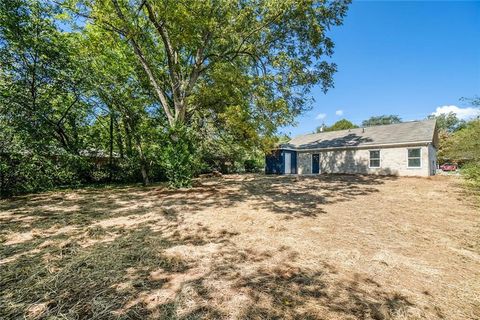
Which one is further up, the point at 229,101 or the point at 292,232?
the point at 229,101

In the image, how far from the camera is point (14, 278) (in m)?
2.94

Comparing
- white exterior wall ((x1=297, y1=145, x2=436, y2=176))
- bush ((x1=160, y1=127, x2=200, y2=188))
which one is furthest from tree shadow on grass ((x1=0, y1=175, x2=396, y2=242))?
white exterior wall ((x1=297, y1=145, x2=436, y2=176))

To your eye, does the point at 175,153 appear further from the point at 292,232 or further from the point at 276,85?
the point at 292,232

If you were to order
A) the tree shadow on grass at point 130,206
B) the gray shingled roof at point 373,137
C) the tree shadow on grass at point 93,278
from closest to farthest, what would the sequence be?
the tree shadow on grass at point 93,278
the tree shadow on grass at point 130,206
the gray shingled roof at point 373,137

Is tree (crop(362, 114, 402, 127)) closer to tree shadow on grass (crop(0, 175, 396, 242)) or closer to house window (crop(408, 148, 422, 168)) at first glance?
house window (crop(408, 148, 422, 168))

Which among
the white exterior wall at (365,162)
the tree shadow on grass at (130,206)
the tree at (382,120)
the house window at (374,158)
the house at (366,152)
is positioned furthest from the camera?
the tree at (382,120)

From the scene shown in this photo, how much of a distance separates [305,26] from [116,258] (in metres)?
11.2

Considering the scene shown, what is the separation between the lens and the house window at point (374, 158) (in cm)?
1703

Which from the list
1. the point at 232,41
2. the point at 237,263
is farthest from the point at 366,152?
the point at 237,263

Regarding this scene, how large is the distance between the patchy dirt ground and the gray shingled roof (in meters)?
11.0

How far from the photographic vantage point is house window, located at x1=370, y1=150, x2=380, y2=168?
55.9 ft

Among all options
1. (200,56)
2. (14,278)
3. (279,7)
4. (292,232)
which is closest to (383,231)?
(292,232)

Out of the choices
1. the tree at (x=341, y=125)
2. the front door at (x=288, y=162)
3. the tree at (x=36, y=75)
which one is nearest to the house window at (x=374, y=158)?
the front door at (x=288, y=162)

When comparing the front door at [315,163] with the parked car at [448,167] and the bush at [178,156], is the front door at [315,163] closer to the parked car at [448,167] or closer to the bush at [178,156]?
the bush at [178,156]
